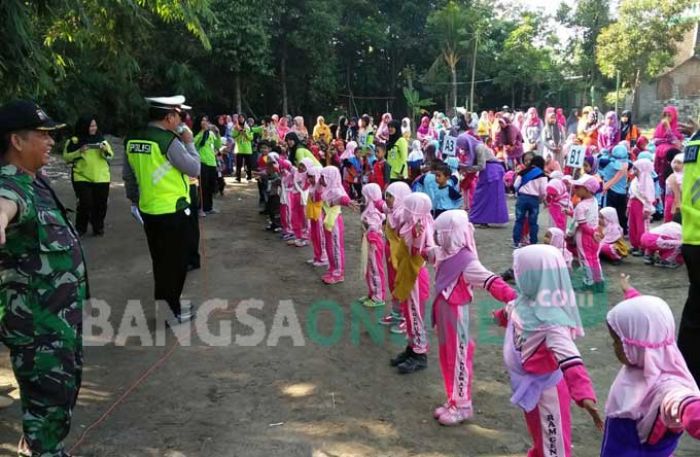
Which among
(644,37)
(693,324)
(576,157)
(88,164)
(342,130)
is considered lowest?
(693,324)

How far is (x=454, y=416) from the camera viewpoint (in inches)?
156

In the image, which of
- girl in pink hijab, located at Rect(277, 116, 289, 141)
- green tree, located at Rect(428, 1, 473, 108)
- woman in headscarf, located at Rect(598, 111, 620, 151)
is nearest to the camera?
woman in headscarf, located at Rect(598, 111, 620, 151)

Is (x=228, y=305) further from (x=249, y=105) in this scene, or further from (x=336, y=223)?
(x=249, y=105)

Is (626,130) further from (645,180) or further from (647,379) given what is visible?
(647,379)

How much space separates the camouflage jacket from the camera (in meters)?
2.80

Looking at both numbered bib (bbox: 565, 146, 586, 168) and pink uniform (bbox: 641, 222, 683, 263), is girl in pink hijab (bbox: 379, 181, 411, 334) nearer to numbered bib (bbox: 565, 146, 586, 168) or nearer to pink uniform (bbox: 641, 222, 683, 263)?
pink uniform (bbox: 641, 222, 683, 263)

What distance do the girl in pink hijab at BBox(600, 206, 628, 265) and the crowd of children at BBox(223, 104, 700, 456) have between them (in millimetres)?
19

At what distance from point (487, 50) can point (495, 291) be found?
30.7 meters

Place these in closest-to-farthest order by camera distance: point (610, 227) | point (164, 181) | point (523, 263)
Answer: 1. point (523, 263)
2. point (164, 181)
3. point (610, 227)

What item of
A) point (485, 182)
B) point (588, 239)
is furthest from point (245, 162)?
point (588, 239)

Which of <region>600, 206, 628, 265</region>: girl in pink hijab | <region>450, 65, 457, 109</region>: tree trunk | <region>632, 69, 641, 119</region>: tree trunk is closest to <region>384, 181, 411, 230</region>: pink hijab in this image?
<region>600, 206, 628, 265</region>: girl in pink hijab

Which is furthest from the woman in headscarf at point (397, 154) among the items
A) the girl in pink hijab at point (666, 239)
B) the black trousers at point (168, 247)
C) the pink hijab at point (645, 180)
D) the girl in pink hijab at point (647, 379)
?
the girl in pink hijab at point (647, 379)

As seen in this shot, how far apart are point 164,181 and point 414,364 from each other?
2631 millimetres

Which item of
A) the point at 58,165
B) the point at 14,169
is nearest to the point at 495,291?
the point at 14,169
